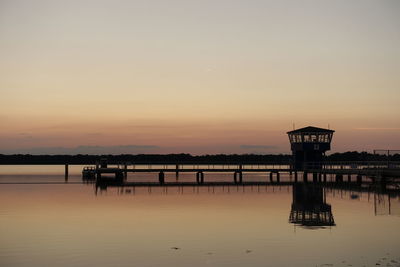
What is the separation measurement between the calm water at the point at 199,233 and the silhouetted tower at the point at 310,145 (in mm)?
25428

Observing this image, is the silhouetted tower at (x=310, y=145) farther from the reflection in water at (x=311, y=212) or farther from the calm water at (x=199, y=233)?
the calm water at (x=199, y=233)

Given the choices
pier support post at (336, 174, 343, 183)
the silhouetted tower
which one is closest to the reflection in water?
pier support post at (336, 174, 343, 183)

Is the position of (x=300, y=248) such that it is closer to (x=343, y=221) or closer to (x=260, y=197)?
(x=343, y=221)

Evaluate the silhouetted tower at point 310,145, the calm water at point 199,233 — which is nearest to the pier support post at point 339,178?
the silhouetted tower at point 310,145

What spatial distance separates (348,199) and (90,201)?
770 inches

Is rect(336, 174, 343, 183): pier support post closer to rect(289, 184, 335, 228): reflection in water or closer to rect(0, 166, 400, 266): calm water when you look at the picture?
rect(289, 184, 335, 228): reflection in water

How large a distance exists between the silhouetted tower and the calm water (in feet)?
83.4

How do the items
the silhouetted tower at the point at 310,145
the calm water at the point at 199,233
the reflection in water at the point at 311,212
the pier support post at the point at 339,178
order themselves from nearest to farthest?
the calm water at the point at 199,233
the reflection in water at the point at 311,212
the pier support post at the point at 339,178
the silhouetted tower at the point at 310,145

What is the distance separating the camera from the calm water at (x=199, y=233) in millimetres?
20062

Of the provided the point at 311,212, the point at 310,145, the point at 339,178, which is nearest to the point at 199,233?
the point at 311,212

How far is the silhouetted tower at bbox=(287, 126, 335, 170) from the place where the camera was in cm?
6919

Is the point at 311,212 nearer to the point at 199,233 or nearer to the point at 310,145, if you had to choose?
the point at 199,233

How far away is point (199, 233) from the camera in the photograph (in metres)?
26.3

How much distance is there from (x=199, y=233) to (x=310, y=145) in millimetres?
44874
